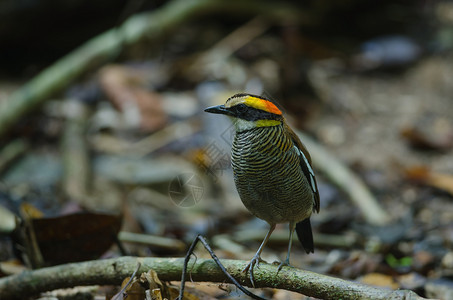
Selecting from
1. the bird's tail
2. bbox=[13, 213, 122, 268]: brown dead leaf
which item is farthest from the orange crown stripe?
bbox=[13, 213, 122, 268]: brown dead leaf

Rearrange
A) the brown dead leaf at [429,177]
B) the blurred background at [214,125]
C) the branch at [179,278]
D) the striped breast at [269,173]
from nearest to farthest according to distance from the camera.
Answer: the branch at [179,278] → the striped breast at [269,173] → the blurred background at [214,125] → the brown dead leaf at [429,177]

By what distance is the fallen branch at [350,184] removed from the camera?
5578mm

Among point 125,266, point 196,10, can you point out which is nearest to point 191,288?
point 125,266

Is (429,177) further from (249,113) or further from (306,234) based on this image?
(249,113)

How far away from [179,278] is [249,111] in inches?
38.4

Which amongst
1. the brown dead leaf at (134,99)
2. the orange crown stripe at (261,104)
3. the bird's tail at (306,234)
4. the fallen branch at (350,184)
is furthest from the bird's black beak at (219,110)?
the brown dead leaf at (134,99)

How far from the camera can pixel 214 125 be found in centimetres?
722

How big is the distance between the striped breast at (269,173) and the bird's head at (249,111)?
0.04 metres

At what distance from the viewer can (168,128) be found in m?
8.04

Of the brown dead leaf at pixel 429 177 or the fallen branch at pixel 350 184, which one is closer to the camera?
the fallen branch at pixel 350 184

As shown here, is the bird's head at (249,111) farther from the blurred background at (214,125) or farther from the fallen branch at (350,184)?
the fallen branch at (350,184)

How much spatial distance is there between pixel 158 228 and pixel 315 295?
10.3 ft

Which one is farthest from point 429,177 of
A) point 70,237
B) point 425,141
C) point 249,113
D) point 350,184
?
point 70,237

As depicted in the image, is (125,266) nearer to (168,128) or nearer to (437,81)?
(168,128)
